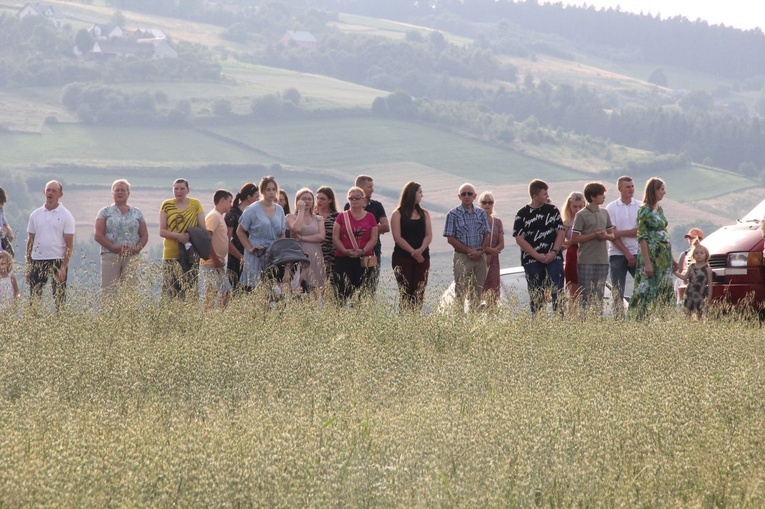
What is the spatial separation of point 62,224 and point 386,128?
124533mm

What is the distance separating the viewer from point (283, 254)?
10.5m

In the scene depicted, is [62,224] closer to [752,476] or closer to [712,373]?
[712,373]

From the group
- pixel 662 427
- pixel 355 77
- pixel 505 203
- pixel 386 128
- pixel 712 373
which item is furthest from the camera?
pixel 355 77

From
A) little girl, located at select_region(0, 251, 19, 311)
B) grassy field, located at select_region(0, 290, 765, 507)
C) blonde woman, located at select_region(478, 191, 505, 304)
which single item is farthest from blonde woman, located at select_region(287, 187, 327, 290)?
little girl, located at select_region(0, 251, 19, 311)

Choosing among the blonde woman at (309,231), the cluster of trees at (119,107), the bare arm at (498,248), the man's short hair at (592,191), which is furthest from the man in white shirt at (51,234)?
the cluster of trees at (119,107)

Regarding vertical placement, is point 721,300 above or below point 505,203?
above

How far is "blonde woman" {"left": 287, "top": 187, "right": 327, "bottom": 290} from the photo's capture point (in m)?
11.1

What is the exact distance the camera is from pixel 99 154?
115 m

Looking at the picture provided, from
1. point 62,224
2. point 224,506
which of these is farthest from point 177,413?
point 62,224

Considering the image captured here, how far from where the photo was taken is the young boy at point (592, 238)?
11.2 m

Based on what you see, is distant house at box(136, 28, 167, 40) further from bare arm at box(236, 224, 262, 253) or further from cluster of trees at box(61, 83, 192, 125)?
bare arm at box(236, 224, 262, 253)

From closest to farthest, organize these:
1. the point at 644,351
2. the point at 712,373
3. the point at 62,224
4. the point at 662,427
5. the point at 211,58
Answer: the point at 662,427 → the point at 712,373 → the point at 644,351 → the point at 62,224 → the point at 211,58

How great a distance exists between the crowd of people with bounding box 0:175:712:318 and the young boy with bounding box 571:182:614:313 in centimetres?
1

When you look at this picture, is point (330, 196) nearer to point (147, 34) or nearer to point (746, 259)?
point (746, 259)
